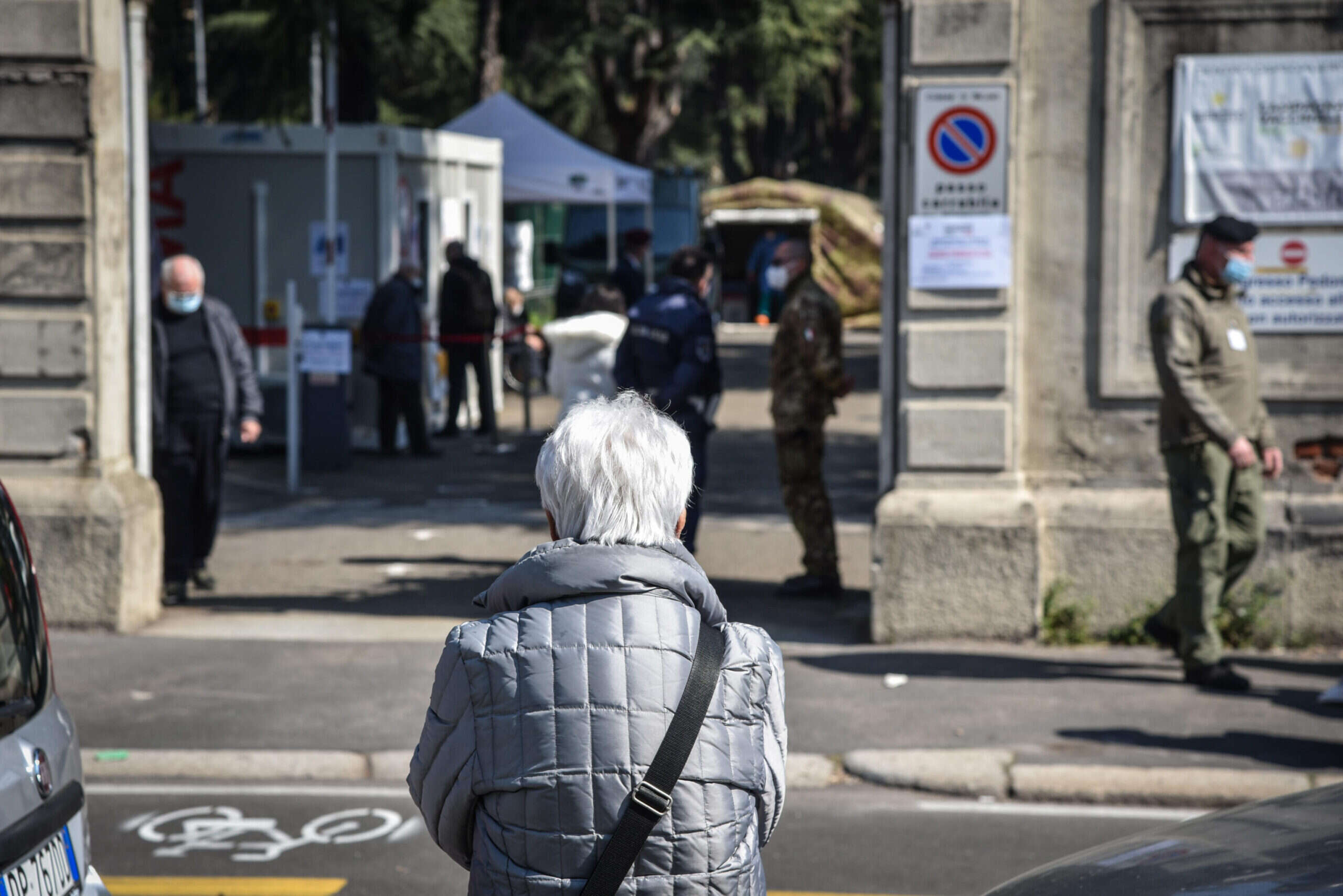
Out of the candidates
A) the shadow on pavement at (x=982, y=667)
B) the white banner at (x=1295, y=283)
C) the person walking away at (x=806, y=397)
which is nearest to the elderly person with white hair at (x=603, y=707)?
the shadow on pavement at (x=982, y=667)

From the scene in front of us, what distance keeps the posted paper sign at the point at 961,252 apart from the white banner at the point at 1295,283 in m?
0.89

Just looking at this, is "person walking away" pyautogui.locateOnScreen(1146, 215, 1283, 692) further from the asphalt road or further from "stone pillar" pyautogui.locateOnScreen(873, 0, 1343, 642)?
the asphalt road

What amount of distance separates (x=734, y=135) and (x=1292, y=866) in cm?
4673

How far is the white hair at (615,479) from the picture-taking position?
110 inches

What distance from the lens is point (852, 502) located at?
1374 centimetres

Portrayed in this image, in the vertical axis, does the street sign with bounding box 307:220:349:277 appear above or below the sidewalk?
above

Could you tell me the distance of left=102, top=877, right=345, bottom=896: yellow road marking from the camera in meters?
5.36

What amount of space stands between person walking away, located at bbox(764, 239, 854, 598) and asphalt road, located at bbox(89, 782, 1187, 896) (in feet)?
10.7

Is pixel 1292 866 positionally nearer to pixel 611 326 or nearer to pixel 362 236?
pixel 611 326

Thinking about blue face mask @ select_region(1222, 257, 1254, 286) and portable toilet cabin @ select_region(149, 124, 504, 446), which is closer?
blue face mask @ select_region(1222, 257, 1254, 286)

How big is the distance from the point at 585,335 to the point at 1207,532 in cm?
386

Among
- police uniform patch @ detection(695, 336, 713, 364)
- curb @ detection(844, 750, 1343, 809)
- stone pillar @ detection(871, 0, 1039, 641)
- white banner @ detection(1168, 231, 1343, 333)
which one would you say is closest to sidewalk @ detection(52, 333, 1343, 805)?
curb @ detection(844, 750, 1343, 809)

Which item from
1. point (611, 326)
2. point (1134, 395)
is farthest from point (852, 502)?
A: point (1134, 395)

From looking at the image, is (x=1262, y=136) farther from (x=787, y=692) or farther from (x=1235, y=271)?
(x=787, y=692)
